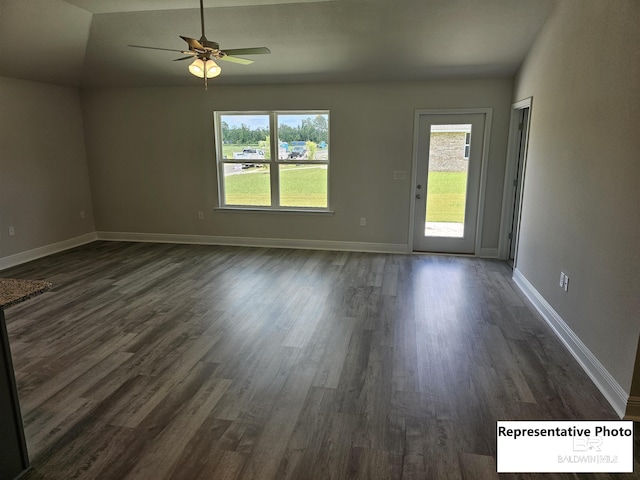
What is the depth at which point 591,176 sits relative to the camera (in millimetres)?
2928

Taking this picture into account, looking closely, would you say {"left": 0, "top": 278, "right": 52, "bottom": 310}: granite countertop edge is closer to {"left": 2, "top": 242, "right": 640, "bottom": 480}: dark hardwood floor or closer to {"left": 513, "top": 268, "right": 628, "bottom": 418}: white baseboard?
{"left": 2, "top": 242, "right": 640, "bottom": 480}: dark hardwood floor

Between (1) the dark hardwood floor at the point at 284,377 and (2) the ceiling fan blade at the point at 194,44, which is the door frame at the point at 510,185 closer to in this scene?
(1) the dark hardwood floor at the point at 284,377

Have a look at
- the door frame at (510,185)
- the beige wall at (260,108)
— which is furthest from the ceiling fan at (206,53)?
the door frame at (510,185)

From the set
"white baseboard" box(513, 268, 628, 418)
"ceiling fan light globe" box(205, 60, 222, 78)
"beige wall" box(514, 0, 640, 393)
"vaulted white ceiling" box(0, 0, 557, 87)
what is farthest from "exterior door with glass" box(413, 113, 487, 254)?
"ceiling fan light globe" box(205, 60, 222, 78)

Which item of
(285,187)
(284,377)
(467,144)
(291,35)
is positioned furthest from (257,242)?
(284,377)

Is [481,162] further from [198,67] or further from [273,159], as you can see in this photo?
[198,67]

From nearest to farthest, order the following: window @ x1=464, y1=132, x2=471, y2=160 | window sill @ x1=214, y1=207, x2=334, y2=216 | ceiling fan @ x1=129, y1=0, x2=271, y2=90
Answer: ceiling fan @ x1=129, y1=0, x2=271, y2=90 → window @ x1=464, y1=132, x2=471, y2=160 → window sill @ x1=214, y1=207, x2=334, y2=216

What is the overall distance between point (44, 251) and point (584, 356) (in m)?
6.68

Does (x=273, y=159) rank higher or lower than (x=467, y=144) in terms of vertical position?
lower

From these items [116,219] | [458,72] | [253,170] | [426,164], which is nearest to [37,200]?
[116,219]

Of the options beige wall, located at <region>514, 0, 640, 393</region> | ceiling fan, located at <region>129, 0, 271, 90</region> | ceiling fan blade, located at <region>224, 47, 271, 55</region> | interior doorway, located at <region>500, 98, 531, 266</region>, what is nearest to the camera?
beige wall, located at <region>514, 0, 640, 393</region>

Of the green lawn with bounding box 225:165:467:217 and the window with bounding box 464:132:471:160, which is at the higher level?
the window with bounding box 464:132:471:160

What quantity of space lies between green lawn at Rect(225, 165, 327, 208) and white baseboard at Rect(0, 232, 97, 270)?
246 centimetres

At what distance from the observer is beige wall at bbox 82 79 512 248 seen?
222 inches
